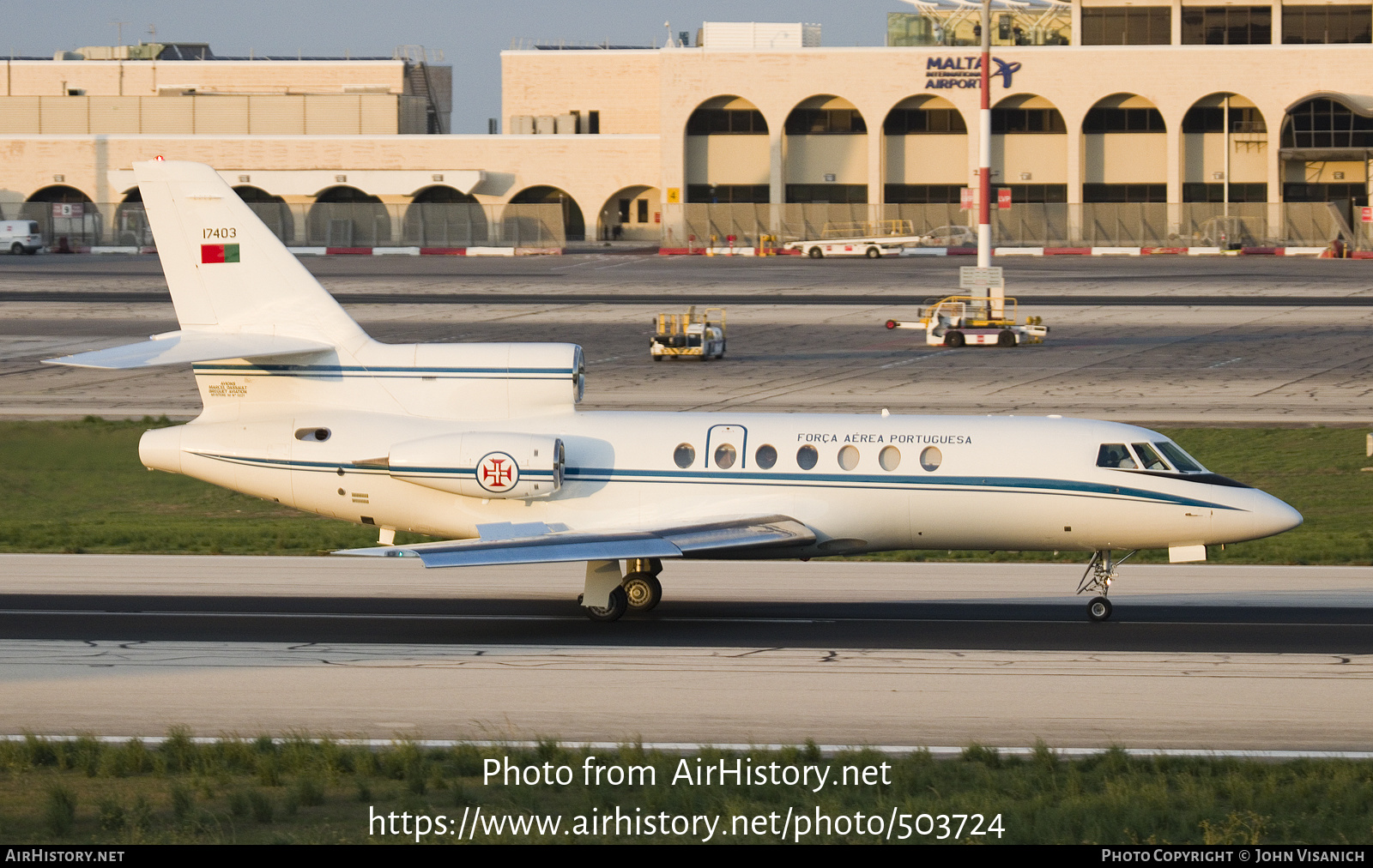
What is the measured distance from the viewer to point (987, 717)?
57.3 ft

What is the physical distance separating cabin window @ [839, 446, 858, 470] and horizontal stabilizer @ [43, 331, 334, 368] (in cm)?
800

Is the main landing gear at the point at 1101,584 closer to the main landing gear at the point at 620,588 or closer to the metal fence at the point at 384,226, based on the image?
the main landing gear at the point at 620,588

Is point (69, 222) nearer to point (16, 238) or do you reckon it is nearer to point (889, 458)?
point (16, 238)

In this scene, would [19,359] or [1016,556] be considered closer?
[1016,556]

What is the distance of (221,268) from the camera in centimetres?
2416

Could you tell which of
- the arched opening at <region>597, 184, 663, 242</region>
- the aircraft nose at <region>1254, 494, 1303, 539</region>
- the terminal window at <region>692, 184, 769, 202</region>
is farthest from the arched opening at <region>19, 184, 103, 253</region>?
the aircraft nose at <region>1254, 494, 1303, 539</region>

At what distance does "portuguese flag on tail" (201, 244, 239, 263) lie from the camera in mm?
24156

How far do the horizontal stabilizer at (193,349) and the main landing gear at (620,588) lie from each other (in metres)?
5.55

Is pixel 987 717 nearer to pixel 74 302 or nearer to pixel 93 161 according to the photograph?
pixel 74 302

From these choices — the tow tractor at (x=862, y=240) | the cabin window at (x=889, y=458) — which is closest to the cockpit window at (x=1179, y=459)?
the cabin window at (x=889, y=458)

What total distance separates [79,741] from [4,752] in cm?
71

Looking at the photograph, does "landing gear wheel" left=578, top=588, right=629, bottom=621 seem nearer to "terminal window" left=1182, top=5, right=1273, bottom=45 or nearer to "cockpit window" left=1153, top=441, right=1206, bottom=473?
"cockpit window" left=1153, top=441, right=1206, bottom=473

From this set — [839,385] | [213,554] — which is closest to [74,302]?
[839,385]

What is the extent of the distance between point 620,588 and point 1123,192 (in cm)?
9716
